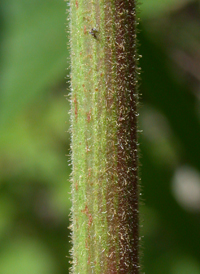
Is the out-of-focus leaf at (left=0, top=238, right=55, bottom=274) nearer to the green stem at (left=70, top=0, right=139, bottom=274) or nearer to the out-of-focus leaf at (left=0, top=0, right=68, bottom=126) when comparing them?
the out-of-focus leaf at (left=0, top=0, right=68, bottom=126)

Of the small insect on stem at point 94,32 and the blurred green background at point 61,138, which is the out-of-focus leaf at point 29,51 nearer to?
the blurred green background at point 61,138

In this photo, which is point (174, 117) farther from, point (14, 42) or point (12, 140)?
point (12, 140)

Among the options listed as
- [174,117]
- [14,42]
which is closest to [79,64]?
[14,42]

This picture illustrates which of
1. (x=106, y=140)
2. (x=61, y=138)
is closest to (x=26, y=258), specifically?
(x=61, y=138)

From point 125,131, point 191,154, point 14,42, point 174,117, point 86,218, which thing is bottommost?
point 191,154

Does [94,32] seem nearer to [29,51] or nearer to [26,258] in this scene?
[29,51]

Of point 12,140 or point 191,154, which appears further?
point 12,140

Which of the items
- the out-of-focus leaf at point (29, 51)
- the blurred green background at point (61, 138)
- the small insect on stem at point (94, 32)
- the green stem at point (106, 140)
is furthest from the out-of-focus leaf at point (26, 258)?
the small insect on stem at point (94, 32)
